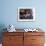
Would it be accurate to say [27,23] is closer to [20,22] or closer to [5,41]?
[20,22]

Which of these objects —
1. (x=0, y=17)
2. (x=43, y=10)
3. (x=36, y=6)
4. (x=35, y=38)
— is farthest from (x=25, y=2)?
(x=35, y=38)

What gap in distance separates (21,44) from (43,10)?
138 cm

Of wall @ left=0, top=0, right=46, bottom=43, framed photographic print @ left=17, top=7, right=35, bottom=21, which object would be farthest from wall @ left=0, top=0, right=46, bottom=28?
framed photographic print @ left=17, top=7, right=35, bottom=21

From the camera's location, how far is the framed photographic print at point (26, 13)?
4.25m

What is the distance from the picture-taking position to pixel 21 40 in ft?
12.3

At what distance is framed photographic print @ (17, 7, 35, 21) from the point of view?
13.9 ft

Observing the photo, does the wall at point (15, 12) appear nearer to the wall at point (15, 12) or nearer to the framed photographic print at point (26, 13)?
the wall at point (15, 12)

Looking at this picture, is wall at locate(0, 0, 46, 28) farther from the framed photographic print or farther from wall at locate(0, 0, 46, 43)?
the framed photographic print

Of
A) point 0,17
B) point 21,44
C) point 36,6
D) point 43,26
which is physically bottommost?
point 21,44

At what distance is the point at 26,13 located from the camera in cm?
429

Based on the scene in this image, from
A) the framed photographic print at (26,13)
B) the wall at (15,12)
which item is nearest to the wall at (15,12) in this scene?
the wall at (15,12)

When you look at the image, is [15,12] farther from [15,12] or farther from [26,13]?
[26,13]

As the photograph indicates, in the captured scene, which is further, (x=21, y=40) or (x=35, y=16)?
(x=35, y=16)

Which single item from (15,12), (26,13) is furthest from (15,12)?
(26,13)
